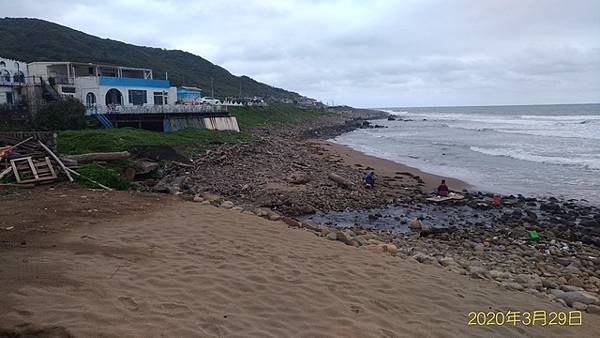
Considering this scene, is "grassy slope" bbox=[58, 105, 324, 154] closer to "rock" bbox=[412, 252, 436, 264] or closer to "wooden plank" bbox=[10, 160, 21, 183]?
"wooden plank" bbox=[10, 160, 21, 183]

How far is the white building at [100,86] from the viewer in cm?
3375

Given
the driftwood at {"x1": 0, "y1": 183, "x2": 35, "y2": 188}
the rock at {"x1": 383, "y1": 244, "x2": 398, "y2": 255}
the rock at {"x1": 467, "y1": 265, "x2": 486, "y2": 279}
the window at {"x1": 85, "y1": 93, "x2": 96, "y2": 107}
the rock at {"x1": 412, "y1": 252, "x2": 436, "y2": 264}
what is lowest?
the rock at {"x1": 467, "y1": 265, "x2": 486, "y2": 279}

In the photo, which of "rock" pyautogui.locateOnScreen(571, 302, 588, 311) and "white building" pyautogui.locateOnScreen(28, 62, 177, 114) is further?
"white building" pyautogui.locateOnScreen(28, 62, 177, 114)

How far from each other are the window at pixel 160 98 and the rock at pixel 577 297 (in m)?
36.9

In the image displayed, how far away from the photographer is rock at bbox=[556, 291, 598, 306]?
7.66 metres

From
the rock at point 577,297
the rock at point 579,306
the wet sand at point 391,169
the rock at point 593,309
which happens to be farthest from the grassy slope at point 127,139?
the rock at point 593,309

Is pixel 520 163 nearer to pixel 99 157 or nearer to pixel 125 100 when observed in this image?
pixel 99 157

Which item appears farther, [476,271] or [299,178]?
[299,178]

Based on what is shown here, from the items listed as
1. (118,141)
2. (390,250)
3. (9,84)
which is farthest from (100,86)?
(390,250)

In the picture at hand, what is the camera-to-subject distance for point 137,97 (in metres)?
37.0

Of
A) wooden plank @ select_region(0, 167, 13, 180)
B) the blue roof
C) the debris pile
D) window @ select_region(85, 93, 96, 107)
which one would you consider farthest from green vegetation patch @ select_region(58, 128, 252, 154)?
window @ select_region(85, 93, 96, 107)

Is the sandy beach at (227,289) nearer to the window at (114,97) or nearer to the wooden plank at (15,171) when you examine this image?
the wooden plank at (15,171)

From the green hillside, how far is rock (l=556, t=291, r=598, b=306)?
90567 millimetres

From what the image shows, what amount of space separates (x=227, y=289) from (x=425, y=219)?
10296 mm
